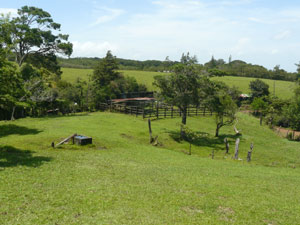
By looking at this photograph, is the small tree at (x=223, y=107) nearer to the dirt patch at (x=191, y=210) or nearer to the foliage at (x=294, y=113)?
the foliage at (x=294, y=113)

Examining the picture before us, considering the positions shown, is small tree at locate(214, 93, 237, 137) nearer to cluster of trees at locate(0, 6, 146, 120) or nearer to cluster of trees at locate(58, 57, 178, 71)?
cluster of trees at locate(0, 6, 146, 120)

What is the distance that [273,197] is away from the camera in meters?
12.1

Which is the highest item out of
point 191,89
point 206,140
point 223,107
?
point 191,89

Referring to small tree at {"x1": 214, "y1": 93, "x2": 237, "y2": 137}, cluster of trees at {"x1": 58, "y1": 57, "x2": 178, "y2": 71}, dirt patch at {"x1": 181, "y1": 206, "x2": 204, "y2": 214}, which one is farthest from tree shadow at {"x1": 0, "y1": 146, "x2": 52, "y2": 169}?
cluster of trees at {"x1": 58, "y1": 57, "x2": 178, "y2": 71}

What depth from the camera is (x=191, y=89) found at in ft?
101

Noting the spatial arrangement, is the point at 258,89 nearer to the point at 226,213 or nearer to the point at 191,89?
the point at 191,89

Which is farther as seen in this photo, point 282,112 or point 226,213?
point 282,112

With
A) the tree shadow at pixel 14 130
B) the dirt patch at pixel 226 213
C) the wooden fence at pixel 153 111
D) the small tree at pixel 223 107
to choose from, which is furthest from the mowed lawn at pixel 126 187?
the wooden fence at pixel 153 111

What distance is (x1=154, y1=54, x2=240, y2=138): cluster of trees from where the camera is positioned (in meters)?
30.2

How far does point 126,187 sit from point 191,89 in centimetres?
2095

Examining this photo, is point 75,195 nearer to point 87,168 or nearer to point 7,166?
point 87,168

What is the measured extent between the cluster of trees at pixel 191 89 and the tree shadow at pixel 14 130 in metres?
15.5

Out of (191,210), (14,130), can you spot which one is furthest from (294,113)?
(14,130)

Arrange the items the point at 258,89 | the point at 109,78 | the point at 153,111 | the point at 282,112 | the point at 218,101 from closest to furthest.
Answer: the point at 218,101, the point at 153,111, the point at 282,112, the point at 109,78, the point at 258,89
